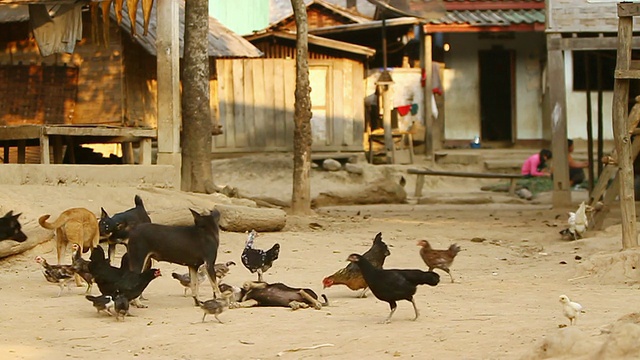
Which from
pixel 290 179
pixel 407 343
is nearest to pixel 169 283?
pixel 407 343

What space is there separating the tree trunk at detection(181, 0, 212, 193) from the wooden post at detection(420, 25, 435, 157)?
42.5 ft

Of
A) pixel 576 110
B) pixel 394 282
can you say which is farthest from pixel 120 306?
pixel 576 110

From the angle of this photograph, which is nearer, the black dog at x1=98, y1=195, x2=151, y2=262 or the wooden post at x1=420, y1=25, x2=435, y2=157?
the black dog at x1=98, y1=195, x2=151, y2=262

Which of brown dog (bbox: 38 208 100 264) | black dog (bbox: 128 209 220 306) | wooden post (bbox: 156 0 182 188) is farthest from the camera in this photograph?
wooden post (bbox: 156 0 182 188)

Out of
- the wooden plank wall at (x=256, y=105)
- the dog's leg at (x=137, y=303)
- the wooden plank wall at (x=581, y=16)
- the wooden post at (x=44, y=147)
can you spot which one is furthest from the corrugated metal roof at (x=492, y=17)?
the dog's leg at (x=137, y=303)

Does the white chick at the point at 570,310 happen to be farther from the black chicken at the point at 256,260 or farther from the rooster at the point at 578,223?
the rooster at the point at 578,223

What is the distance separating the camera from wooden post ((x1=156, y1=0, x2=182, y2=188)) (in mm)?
16734

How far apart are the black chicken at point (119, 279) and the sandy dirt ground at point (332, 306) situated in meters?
0.23

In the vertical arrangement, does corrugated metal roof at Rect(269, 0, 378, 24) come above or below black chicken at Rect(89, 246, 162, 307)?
above

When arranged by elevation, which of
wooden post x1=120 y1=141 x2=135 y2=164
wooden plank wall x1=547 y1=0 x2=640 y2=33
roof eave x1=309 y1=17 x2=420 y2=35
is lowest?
wooden post x1=120 y1=141 x2=135 y2=164

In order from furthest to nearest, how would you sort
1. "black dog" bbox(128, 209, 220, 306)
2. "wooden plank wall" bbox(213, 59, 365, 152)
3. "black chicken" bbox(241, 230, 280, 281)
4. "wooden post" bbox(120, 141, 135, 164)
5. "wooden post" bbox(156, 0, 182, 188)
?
"wooden plank wall" bbox(213, 59, 365, 152), "wooden post" bbox(120, 141, 135, 164), "wooden post" bbox(156, 0, 182, 188), "black chicken" bbox(241, 230, 280, 281), "black dog" bbox(128, 209, 220, 306)

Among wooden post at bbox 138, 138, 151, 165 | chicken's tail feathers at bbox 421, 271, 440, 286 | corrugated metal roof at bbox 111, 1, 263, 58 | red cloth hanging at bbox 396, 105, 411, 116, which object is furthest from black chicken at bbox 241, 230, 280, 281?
red cloth hanging at bbox 396, 105, 411, 116

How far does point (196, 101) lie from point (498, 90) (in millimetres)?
15918

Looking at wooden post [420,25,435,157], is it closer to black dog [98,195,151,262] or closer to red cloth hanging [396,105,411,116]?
red cloth hanging [396,105,411,116]
